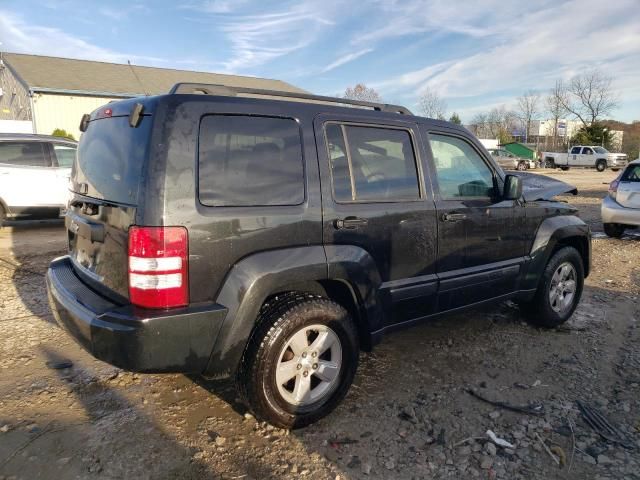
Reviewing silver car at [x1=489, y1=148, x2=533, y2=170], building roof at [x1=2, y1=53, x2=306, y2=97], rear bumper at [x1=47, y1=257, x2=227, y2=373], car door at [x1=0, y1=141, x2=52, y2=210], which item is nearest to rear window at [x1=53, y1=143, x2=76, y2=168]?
car door at [x1=0, y1=141, x2=52, y2=210]

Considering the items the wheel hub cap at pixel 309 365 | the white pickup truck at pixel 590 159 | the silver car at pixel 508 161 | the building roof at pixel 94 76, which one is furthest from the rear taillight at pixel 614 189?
the white pickup truck at pixel 590 159

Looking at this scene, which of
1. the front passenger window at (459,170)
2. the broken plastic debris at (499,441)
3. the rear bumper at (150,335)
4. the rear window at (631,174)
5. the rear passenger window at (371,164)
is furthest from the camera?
the rear window at (631,174)

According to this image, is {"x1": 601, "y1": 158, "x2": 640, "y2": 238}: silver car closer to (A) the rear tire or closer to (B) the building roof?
(A) the rear tire

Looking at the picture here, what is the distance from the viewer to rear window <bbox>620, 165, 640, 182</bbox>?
27.8 ft

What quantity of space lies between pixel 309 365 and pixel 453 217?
1546 mm

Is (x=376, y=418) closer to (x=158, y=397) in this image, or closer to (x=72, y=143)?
(x=158, y=397)

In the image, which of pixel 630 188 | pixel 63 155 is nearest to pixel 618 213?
pixel 630 188

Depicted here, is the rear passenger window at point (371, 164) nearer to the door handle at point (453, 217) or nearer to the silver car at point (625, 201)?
the door handle at point (453, 217)

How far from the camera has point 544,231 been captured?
169 inches

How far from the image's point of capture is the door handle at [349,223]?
2955 mm

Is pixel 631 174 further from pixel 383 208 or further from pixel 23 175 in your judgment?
pixel 23 175

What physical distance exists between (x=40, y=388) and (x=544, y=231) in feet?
13.8

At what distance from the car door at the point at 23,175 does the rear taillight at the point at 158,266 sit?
7.57 meters

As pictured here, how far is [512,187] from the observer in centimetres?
385
